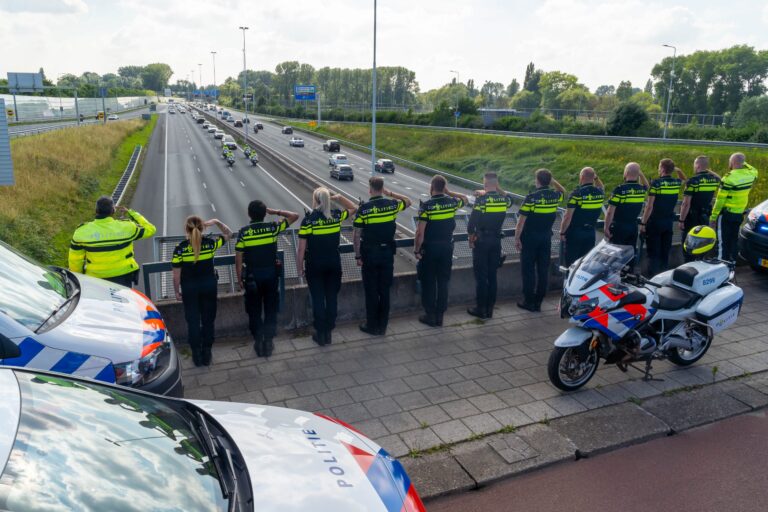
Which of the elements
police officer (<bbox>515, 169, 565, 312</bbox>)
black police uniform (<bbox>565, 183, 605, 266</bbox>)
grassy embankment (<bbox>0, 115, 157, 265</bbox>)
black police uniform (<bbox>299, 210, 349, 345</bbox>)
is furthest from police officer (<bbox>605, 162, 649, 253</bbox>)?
grassy embankment (<bbox>0, 115, 157, 265</bbox>)

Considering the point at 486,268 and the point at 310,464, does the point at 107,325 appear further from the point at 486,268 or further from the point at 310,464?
the point at 486,268

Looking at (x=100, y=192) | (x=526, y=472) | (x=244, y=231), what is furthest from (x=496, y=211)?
(x=100, y=192)

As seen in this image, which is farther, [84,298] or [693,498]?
[84,298]

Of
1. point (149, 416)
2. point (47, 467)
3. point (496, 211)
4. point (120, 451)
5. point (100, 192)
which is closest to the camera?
point (47, 467)

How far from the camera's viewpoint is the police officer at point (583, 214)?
7.79 m

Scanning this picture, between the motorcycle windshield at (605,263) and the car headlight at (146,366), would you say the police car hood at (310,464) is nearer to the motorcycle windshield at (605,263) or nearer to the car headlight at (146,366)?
the car headlight at (146,366)

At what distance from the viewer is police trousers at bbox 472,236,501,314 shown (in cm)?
755

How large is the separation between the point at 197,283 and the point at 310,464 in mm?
3885

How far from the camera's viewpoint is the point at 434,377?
609cm

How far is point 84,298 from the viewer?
4.63 m

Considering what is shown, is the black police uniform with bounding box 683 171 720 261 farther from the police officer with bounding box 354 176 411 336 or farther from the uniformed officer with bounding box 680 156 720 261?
the police officer with bounding box 354 176 411 336

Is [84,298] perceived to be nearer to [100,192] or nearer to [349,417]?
[349,417]

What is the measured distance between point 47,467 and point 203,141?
245 feet

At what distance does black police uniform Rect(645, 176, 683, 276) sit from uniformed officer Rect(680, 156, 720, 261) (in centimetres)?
60
